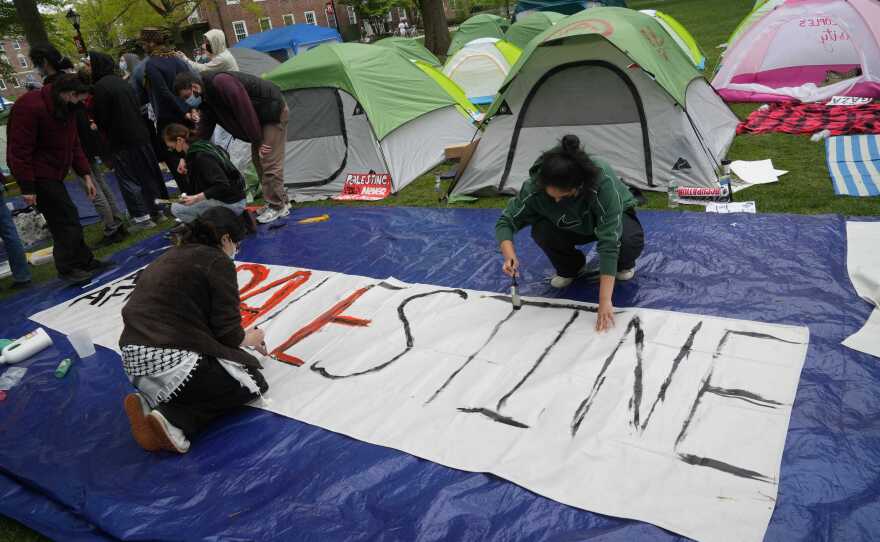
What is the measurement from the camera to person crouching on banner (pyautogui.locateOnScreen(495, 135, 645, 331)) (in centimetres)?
274

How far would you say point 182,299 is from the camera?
2.58m

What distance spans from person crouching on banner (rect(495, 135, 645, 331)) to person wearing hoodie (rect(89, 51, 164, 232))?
4.70 m

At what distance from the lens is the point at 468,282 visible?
12.7 ft

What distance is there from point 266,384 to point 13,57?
61.7m

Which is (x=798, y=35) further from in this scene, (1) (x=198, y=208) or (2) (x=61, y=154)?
(2) (x=61, y=154)

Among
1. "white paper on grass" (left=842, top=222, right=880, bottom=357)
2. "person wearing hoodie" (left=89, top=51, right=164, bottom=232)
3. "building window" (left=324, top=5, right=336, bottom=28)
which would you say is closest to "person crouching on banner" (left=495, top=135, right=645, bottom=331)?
"white paper on grass" (left=842, top=222, right=880, bottom=357)

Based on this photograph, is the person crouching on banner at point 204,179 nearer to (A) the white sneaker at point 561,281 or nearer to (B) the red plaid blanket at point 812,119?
(A) the white sneaker at point 561,281

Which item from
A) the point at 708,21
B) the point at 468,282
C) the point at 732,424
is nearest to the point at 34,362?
the point at 468,282

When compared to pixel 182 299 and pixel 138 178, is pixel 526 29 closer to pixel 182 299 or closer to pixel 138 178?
pixel 138 178

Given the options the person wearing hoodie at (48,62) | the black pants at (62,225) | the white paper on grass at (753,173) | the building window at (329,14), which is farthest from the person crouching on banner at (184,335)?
the building window at (329,14)

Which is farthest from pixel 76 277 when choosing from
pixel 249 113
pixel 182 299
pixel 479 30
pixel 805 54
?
pixel 479 30

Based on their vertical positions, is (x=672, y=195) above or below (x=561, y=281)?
above

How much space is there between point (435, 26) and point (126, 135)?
12.8 meters

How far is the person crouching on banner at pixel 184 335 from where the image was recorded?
8.45 feet
